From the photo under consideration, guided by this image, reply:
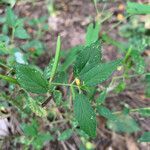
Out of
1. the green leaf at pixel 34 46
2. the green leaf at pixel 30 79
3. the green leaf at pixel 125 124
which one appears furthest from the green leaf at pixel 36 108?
the green leaf at pixel 125 124

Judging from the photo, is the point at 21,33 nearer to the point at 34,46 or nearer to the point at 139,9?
the point at 34,46

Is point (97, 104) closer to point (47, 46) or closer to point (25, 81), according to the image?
point (25, 81)

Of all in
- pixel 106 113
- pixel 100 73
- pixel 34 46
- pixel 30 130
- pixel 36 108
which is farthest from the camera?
pixel 34 46

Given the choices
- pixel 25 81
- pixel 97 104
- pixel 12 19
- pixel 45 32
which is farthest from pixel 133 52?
pixel 45 32

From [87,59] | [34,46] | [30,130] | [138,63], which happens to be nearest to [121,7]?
[34,46]

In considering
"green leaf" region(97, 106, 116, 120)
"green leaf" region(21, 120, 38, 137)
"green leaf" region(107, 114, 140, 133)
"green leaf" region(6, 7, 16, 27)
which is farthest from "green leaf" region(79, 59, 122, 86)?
"green leaf" region(107, 114, 140, 133)

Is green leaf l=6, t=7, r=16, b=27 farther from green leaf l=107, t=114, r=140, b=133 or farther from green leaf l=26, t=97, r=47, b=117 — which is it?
green leaf l=107, t=114, r=140, b=133
